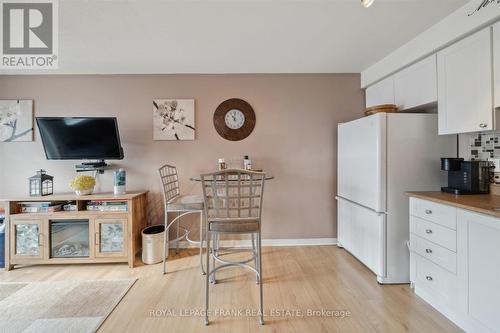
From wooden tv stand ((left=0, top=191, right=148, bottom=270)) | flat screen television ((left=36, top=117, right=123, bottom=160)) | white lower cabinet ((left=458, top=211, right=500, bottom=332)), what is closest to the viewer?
white lower cabinet ((left=458, top=211, right=500, bottom=332))

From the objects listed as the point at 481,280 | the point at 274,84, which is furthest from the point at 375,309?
the point at 274,84

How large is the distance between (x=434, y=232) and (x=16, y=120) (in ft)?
15.6

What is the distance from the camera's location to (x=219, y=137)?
2.94m

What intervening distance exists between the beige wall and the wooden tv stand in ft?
1.66

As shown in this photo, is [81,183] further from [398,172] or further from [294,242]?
[398,172]

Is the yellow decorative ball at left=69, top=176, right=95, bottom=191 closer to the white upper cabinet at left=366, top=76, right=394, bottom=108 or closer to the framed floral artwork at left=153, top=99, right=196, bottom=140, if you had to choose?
the framed floral artwork at left=153, top=99, right=196, bottom=140

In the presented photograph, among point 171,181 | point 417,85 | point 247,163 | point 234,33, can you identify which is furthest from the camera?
point 247,163

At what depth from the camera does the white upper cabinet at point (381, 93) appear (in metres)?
2.52

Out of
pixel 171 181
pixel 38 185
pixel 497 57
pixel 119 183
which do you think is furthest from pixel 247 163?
pixel 38 185

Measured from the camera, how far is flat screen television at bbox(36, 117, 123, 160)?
2.62 meters

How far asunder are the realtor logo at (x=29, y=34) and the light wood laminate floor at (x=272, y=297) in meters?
2.32

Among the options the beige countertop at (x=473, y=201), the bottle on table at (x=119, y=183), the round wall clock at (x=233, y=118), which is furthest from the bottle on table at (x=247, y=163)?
the beige countertop at (x=473, y=201)

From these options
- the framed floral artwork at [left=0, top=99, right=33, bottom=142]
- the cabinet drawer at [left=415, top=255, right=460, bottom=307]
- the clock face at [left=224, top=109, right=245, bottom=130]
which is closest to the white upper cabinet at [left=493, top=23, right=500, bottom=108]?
the cabinet drawer at [left=415, top=255, right=460, bottom=307]

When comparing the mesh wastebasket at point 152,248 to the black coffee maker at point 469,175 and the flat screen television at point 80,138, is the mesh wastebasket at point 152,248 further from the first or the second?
the black coffee maker at point 469,175
